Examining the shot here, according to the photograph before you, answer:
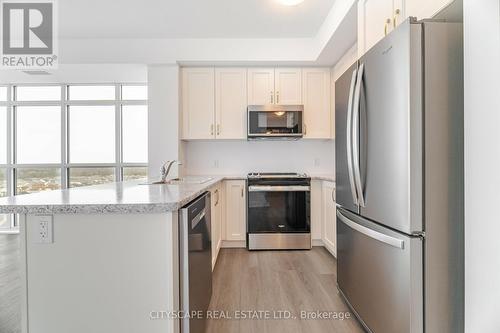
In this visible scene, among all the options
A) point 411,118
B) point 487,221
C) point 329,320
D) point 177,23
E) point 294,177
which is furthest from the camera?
point 294,177

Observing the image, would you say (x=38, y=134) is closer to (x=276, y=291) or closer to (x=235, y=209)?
(x=235, y=209)

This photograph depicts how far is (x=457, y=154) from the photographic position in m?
1.32

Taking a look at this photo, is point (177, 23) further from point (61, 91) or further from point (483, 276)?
point (483, 276)

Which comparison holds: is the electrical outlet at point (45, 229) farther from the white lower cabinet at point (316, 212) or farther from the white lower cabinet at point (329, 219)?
the white lower cabinet at point (316, 212)

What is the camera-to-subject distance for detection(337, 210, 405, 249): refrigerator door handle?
1.38 meters

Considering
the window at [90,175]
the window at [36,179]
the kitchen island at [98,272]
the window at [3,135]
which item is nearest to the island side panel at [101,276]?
the kitchen island at [98,272]

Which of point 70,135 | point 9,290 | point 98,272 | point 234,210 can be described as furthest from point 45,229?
point 70,135

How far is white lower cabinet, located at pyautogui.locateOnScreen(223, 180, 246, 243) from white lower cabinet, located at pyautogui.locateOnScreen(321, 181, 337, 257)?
1.03 m

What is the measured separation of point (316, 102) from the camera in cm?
393

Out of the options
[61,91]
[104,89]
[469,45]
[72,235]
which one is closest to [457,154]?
[469,45]

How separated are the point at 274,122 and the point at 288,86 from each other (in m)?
0.55

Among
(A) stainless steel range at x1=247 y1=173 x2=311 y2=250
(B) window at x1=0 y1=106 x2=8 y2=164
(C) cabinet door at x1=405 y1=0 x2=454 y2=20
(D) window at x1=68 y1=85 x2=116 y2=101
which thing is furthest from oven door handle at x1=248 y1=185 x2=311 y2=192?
(B) window at x1=0 y1=106 x2=8 y2=164

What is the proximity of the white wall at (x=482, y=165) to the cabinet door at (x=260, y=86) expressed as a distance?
9.21 ft

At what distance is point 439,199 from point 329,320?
1.18 m
